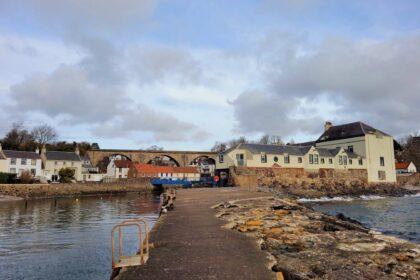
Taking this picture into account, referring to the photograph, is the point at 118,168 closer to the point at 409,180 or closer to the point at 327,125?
the point at 327,125

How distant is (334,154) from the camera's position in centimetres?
5512

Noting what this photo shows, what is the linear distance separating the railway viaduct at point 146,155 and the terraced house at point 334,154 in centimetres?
3472

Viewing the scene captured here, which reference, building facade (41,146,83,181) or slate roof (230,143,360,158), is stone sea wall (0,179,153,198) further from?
slate roof (230,143,360,158)

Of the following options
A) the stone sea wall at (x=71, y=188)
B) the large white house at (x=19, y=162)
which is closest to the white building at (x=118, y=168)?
the stone sea wall at (x=71, y=188)

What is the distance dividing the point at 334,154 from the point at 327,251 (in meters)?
48.7

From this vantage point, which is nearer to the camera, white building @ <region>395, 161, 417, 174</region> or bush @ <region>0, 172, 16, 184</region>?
bush @ <region>0, 172, 16, 184</region>

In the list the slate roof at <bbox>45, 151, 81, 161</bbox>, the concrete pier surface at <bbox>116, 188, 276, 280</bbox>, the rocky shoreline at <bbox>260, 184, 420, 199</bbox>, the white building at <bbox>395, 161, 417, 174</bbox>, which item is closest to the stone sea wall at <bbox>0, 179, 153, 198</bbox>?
the slate roof at <bbox>45, 151, 81, 161</bbox>

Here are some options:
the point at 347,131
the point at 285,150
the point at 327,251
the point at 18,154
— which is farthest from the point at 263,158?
the point at 18,154

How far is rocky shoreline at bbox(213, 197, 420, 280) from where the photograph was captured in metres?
7.22

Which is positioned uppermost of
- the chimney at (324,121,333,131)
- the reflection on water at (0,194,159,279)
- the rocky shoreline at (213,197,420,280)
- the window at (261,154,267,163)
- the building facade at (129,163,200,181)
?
the chimney at (324,121,333,131)

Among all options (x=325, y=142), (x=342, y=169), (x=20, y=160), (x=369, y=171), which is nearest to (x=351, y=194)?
(x=342, y=169)

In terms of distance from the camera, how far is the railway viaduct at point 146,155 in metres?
81.7

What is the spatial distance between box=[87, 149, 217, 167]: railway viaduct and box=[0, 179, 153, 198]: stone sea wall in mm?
18713

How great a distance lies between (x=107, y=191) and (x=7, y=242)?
45126 mm
